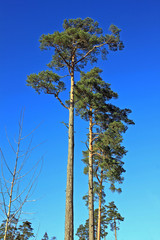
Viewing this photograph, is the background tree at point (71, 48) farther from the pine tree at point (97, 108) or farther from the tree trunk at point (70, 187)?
the pine tree at point (97, 108)

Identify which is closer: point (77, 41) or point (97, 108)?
point (77, 41)

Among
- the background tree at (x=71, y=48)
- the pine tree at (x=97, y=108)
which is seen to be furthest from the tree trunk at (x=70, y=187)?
the pine tree at (x=97, y=108)

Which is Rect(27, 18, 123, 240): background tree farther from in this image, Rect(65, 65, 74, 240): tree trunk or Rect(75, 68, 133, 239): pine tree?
Rect(75, 68, 133, 239): pine tree

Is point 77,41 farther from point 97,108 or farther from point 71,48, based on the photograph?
point 97,108

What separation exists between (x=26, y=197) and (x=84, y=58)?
27.6 feet

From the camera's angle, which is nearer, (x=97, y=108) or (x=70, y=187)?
(x=70, y=187)

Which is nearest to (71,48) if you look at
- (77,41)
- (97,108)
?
(77,41)

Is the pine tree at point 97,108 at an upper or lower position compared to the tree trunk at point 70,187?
upper

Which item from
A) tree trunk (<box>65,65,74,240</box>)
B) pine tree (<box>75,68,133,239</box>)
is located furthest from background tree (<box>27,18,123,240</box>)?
pine tree (<box>75,68,133,239</box>)

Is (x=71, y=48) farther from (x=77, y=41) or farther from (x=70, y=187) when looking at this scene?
(x=70, y=187)

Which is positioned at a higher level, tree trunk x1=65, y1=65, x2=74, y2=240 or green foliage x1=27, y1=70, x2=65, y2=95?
green foliage x1=27, y1=70, x2=65, y2=95

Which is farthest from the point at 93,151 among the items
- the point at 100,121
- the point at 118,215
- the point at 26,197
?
the point at 118,215

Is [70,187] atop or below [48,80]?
below

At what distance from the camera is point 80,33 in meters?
9.30
